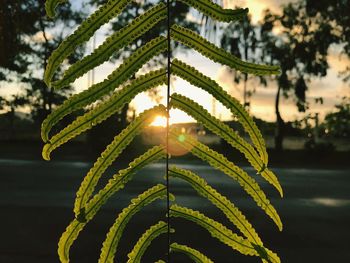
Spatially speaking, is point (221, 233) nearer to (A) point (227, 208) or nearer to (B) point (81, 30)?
(A) point (227, 208)

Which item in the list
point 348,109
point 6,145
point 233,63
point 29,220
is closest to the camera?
point 233,63

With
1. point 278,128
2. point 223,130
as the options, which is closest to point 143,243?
point 223,130

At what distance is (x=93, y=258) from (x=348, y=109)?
3.62 m

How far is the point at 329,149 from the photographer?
34.4m

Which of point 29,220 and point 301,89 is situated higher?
point 301,89

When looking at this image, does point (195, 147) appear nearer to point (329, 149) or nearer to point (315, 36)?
point (329, 149)

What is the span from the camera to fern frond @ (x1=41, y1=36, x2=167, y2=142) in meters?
0.59

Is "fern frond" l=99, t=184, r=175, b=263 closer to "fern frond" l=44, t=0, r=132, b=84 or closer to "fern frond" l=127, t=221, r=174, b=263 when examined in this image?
"fern frond" l=127, t=221, r=174, b=263

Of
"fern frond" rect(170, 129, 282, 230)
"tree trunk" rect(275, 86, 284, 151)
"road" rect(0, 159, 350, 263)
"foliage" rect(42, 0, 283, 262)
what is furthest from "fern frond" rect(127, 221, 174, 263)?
"tree trunk" rect(275, 86, 284, 151)

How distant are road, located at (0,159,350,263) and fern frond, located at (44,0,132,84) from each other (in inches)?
256

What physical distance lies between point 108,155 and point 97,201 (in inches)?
2.0

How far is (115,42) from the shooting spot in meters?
0.60

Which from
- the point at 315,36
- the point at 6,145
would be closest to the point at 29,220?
the point at 6,145

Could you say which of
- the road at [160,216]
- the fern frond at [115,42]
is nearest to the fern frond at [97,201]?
the fern frond at [115,42]
